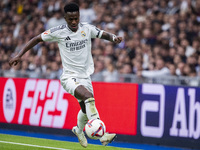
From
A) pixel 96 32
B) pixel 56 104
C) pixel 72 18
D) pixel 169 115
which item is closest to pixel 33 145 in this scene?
pixel 56 104

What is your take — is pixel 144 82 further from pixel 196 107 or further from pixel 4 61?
pixel 4 61

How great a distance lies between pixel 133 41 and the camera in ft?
41.0

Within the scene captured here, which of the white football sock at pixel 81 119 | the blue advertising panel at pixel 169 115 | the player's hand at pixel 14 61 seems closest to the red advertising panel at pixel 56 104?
the blue advertising panel at pixel 169 115

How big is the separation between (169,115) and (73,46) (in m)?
3.55

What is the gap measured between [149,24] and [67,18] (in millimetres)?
5894

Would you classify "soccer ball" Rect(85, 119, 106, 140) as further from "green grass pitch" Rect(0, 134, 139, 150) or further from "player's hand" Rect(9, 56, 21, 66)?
"green grass pitch" Rect(0, 134, 139, 150)

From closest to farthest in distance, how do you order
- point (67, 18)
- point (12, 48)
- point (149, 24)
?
point (67, 18)
point (149, 24)
point (12, 48)

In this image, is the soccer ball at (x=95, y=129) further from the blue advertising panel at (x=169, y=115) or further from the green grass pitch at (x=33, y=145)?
the blue advertising panel at (x=169, y=115)

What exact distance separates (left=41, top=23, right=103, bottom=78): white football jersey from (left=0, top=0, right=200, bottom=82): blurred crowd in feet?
11.1

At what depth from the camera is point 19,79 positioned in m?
12.0

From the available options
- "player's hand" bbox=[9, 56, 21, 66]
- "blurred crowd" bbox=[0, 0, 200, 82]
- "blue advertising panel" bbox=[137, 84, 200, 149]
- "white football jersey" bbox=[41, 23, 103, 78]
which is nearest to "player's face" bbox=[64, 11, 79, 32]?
"white football jersey" bbox=[41, 23, 103, 78]

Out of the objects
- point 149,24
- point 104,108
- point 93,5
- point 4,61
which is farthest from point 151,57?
point 4,61

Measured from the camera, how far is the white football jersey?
722 centimetres

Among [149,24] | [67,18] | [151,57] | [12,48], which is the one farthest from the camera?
[12,48]
